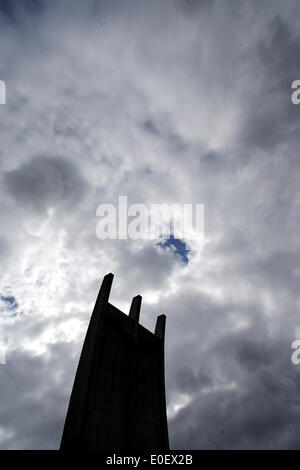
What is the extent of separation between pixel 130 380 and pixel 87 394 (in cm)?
268

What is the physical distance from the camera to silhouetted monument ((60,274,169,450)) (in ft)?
28.3

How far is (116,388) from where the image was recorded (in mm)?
10203

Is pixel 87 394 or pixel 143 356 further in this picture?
pixel 143 356

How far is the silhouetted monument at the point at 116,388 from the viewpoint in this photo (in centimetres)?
862
